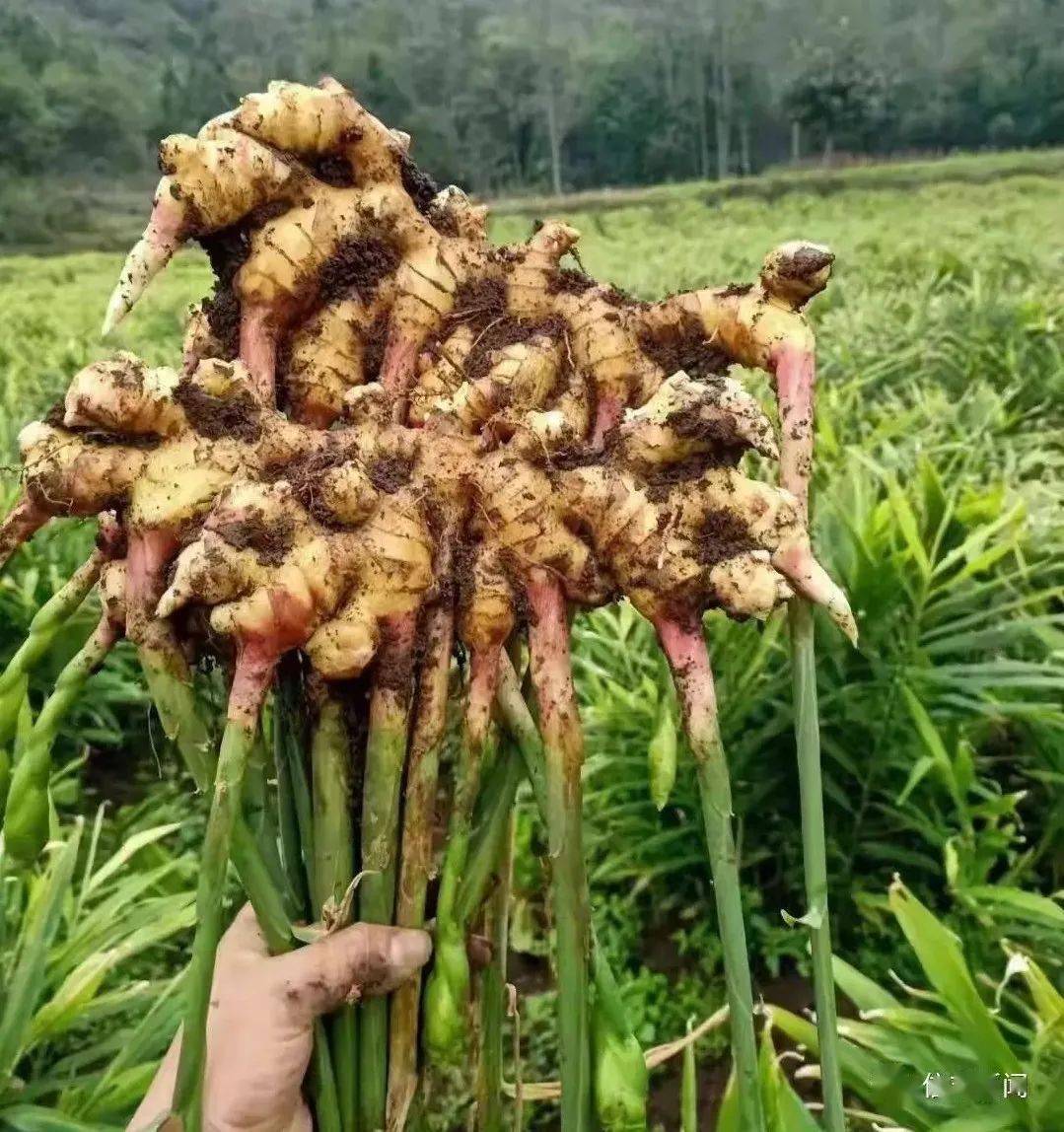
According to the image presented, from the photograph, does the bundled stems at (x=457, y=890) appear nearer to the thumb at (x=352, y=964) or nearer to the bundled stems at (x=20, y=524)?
the thumb at (x=352, y=964)

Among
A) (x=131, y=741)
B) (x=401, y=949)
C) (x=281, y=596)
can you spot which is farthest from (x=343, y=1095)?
(x=131, y=741)

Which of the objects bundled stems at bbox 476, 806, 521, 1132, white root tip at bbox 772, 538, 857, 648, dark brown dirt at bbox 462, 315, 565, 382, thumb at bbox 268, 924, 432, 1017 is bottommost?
bundled stems at bbox 476, 806, 521, 1132

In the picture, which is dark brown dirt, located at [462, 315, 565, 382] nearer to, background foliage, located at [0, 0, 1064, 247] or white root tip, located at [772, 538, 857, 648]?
white root tip, located at [772, 538, 857, 648]

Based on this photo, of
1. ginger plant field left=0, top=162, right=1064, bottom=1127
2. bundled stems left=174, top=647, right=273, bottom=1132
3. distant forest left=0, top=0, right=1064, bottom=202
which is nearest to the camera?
bundled stems left=174, top=647, right=273, bottom=1132

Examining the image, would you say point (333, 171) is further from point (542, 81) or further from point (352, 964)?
point (542, 81)

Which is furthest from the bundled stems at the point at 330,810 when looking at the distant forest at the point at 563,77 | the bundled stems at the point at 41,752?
the distant forest at the point at 563,77

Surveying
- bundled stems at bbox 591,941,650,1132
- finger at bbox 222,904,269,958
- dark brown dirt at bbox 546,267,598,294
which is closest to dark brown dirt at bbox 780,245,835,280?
dark brown dirt at bbox 546,267,598,294

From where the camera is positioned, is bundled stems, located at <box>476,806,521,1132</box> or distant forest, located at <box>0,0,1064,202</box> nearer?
bundled stems, located at <box>476,806,521,1132</box>

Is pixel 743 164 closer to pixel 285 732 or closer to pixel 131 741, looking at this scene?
pixel 131 741
